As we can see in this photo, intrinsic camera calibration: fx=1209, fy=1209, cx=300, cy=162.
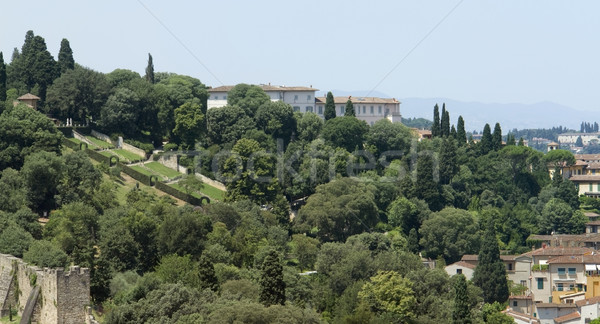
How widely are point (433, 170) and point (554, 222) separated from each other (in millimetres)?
9753

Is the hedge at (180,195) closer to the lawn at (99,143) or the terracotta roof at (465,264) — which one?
the lawn at (99,143)

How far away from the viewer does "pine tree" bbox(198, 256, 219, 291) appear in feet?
144

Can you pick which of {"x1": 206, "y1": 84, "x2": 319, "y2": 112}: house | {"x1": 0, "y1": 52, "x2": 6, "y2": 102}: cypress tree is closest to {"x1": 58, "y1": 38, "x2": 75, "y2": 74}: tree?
{"x1": 0, "y1": 52, "x2": 6, "y2": 102}: cypress tree

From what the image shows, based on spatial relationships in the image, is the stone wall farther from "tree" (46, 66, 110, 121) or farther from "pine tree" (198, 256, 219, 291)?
"tree" (46, 66, 110, 121)

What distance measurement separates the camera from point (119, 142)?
75.1 meters

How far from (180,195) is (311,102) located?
31924 mm

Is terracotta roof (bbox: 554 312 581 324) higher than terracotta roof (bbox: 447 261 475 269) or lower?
lower


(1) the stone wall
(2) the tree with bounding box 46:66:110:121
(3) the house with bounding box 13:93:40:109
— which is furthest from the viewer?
(2) the tree with bounding box 46:66:110:121

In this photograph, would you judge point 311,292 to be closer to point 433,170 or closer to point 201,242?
point 201,242

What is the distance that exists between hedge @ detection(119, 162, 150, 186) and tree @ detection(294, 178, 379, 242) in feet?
28.8

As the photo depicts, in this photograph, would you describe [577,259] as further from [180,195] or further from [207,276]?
[207,276]

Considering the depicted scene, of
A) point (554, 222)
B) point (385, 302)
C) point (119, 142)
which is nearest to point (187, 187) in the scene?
point (119, 142)

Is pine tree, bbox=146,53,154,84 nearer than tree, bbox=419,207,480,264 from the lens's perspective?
No

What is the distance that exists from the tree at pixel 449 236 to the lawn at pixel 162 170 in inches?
599
